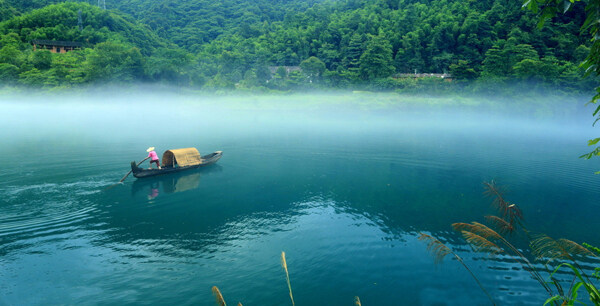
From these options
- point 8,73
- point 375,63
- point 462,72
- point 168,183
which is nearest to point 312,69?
point 375,63

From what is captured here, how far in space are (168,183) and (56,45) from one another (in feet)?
368

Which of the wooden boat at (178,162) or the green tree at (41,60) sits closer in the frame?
the wooden boat at (178,162)

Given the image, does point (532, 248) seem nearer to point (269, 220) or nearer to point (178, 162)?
point (269, 220)

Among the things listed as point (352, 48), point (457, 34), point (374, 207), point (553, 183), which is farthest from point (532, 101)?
point (374, 207)

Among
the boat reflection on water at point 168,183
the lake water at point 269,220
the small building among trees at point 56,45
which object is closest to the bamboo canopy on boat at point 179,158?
the boat reflection on water at point 168,183

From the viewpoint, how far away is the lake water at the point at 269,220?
10.3 meters

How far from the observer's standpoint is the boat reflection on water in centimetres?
1967

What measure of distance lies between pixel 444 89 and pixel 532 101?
18.7 meters

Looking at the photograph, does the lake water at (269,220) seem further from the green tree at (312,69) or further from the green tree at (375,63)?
the green tree at (312,69)

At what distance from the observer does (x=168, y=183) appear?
850 inches

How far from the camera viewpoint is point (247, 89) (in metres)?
84.5

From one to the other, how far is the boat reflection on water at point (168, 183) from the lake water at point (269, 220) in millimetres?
133

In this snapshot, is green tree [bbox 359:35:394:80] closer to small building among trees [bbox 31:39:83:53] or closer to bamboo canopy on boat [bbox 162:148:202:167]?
bamboo canopy on boat [bbox 162:148:202:167]

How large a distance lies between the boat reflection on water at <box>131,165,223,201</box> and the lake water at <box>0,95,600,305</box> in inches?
5.2
